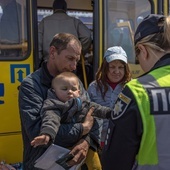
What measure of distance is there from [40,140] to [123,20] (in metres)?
2.29

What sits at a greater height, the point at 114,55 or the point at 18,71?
the point at 114,55

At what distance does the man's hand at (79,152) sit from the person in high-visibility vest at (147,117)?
609mm

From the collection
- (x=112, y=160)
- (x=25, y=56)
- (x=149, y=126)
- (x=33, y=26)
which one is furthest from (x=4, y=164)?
(x=149, y=126)

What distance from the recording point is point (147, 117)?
4.15 ft

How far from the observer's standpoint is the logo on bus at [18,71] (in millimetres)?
3133

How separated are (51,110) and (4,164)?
1.41 meters

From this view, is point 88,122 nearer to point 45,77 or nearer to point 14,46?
point 45,77

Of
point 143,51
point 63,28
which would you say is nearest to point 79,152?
point 143,51

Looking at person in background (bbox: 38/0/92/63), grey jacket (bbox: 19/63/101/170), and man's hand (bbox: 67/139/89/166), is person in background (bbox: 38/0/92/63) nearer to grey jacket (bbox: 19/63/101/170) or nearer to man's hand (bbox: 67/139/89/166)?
grey jacket (bbox: 19/63/101/170)

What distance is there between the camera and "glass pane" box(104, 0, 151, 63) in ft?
11.5

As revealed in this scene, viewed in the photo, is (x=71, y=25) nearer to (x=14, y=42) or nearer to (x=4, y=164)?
(x=14, y=42)

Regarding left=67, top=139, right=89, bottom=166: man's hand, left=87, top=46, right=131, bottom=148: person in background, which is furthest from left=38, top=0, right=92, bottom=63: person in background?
left=67, top=139, right=89, bottom=166: man's hand

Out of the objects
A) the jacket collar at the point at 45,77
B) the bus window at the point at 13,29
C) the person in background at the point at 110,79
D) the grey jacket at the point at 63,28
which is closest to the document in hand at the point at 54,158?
the jacket collar at the point at 45,77

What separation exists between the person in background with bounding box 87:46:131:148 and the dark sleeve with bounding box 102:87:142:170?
5.38 feet
